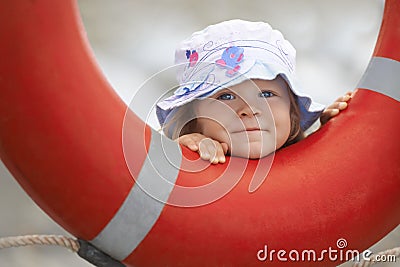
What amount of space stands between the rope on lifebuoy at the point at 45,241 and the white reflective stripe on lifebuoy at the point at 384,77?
410mm

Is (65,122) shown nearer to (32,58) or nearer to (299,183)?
(32,58)

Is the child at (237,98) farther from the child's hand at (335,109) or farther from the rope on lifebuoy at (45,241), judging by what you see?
the rope on lifebuoy at (45,241)

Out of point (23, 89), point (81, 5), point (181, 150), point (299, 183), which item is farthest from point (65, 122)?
point (81, 5)

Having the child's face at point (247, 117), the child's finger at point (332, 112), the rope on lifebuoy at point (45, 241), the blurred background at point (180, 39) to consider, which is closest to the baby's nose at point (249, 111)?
the child's face at point (247, 117)

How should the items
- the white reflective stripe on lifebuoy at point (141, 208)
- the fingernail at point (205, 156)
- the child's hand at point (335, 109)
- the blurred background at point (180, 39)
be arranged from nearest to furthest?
1. the white reflective stripe on lifebuoy at point (141, 208)
2. the fingernail at point (205, 156)
3. the child's hand at point (335, 109)
4. the blurred background at point (180, 39)

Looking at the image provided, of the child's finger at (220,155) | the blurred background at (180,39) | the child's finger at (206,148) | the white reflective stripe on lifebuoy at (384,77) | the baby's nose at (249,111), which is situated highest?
the white reflective stripe on lifebuoy at (384,77)

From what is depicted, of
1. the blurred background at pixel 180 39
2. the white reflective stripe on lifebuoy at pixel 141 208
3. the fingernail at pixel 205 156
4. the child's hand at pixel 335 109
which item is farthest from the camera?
the blurred background at pixel 180 39

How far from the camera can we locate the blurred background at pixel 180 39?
5.00ft

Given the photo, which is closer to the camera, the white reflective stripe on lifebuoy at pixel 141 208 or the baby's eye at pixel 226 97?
the white reflective stripe on lifebuoy at pixel 141 208

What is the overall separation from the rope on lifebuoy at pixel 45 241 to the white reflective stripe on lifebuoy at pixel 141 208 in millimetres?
38

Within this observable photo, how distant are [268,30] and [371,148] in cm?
23

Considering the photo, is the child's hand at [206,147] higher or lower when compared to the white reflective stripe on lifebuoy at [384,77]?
lower

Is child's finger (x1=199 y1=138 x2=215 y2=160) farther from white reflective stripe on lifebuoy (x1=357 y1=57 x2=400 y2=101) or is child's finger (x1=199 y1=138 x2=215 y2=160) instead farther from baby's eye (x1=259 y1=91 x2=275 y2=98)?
white reflective stripe on lifebuoy (x1=357 y1=57 x2=400 y2=101)

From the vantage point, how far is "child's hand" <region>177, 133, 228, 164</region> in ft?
2.74
